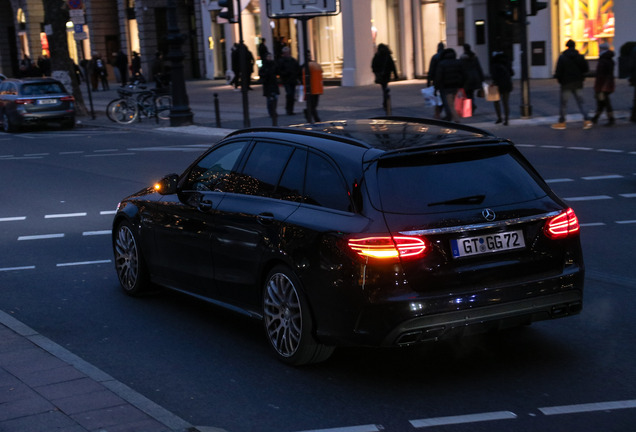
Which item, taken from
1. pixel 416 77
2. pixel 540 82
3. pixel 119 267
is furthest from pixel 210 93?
pixel 119 267

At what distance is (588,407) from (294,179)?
2.34 m

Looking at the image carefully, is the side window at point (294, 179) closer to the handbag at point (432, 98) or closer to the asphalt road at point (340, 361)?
the asphalt road at point (340, 361)

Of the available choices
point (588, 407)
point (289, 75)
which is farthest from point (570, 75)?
point (588, 407)

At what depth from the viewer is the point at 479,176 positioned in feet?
20.5

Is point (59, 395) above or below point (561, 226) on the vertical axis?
below

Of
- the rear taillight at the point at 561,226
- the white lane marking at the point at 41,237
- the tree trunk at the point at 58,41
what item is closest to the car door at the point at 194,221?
the rear taillight at the point at 561,226

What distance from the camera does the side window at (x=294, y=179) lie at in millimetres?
6646

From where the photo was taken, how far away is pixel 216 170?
772 cm

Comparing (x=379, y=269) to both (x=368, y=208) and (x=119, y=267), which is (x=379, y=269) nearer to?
(x=368, y=208)

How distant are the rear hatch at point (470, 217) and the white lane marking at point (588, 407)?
2.49 ft

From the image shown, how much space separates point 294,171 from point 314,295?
37.9 inches

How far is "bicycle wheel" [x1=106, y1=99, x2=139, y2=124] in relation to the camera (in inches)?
1259

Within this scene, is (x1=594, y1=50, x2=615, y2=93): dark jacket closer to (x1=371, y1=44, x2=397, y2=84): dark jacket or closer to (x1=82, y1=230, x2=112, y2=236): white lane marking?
(x1=371, y1=44, x2=397, y2=84): dark jacket

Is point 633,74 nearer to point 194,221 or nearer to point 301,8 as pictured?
point 301,8
